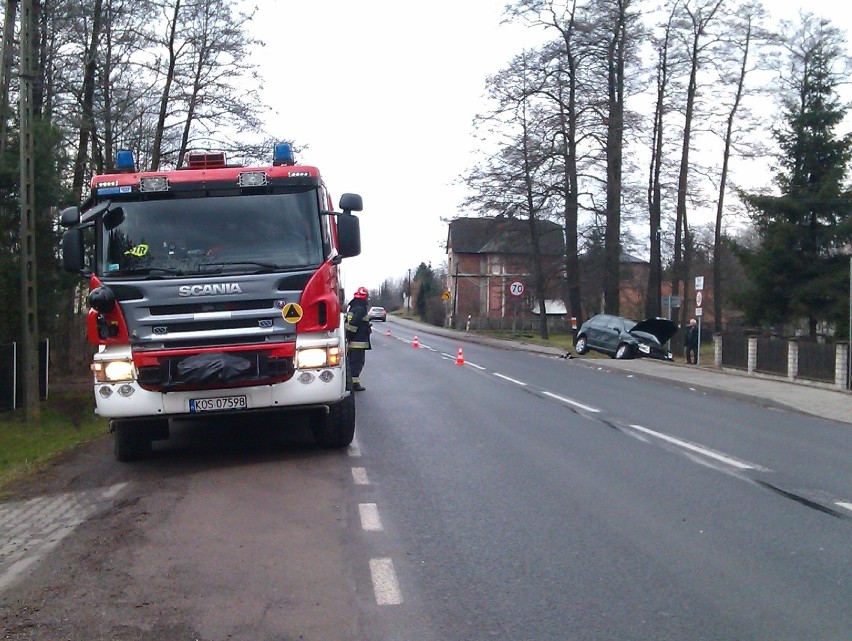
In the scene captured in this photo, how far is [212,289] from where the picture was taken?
9164 mm

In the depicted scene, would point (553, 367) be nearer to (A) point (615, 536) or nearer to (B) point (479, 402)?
(B) point (479, 402)

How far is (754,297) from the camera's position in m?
35.2

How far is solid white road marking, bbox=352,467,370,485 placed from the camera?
353 inches

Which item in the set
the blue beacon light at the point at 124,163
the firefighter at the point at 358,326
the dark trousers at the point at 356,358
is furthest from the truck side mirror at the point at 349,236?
the dark trousers at the point at 356,358

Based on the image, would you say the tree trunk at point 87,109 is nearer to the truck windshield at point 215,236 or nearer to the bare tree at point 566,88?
the truck windshield at point 215,236

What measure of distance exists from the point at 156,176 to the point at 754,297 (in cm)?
2965

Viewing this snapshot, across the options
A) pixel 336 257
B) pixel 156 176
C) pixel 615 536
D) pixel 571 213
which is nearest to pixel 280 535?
pixel 615 536

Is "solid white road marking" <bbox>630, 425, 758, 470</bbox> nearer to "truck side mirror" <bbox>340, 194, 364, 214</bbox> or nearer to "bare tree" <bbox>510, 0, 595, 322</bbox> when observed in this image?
"truck side mirror" <bbox>340, 194, 364, 214</bbox>

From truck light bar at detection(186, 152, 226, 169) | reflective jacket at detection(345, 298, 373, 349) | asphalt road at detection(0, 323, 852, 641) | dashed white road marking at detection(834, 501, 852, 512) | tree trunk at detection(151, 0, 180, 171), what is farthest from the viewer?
tree trunk at detection(151, 0, 180, 171)

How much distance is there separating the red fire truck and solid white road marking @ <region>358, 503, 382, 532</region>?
1904 mm

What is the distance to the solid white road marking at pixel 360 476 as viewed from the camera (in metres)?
8.96

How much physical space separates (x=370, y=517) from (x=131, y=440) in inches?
157

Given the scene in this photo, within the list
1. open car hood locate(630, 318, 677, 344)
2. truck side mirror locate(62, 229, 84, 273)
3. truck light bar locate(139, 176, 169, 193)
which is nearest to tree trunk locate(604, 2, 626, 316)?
open car hood locate(630, 318, 677, 344)

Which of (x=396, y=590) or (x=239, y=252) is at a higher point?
(x=239, y=252)
